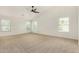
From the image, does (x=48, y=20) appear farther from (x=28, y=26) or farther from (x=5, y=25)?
(x=5, y=25)

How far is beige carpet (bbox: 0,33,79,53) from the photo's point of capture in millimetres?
3219

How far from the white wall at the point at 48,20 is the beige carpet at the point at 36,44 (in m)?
0.12

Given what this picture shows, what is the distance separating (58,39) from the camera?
10.6 feet

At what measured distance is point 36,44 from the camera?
10.6ft

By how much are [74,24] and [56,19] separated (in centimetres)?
44

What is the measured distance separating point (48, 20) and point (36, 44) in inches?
25.6

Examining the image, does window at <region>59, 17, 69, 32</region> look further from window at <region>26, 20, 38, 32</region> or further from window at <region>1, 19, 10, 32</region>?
window at <region>1, 19, 10, 32</region>

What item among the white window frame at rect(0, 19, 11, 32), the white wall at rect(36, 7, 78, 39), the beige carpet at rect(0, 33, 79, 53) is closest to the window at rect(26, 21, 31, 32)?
the beige carpet at rect(0, 33, 79, 53)

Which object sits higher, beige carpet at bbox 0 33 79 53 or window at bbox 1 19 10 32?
window at bbox 1 19 10 32

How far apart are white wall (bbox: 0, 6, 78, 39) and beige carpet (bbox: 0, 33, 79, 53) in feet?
0.40
